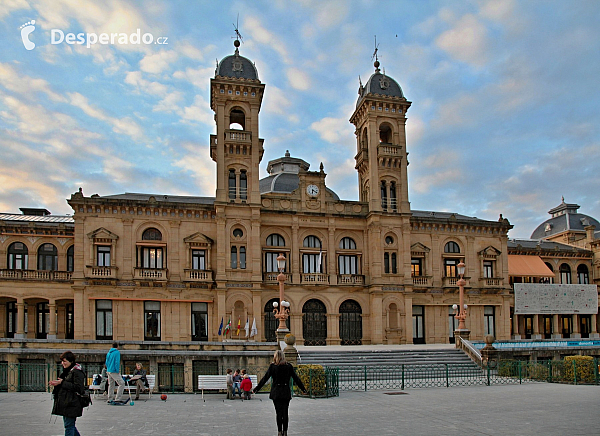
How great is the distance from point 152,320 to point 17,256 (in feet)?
42.2

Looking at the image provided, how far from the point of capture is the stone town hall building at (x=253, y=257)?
4100cm

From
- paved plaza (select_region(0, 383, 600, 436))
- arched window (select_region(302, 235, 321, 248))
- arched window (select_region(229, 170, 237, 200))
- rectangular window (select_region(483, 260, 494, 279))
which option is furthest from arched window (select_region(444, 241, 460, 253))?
paved plaza (select_region(0, 383, 600, 436))

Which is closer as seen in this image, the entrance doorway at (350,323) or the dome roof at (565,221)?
the entrance doorway at (350,323)

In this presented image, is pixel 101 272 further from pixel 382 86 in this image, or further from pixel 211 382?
pixel 382 86

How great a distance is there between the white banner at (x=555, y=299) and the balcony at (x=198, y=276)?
27662 millimetres

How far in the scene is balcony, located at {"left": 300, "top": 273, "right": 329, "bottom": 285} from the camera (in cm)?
4386

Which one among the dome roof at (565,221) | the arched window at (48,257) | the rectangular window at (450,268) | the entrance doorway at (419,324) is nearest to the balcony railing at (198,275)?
the arched window at (48,257)

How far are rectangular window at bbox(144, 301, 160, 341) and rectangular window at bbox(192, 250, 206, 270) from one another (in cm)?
384

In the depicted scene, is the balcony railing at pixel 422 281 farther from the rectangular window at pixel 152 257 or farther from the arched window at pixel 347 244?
the rectangular window at pixel 152 257

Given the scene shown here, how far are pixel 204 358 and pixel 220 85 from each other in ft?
76.8

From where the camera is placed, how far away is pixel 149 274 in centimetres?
Answer: 4100

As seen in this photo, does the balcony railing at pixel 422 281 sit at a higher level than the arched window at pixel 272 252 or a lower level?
lower

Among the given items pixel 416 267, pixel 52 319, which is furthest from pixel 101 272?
pixel 416 267

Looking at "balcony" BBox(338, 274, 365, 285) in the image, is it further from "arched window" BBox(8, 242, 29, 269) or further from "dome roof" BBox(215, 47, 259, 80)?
"arched window" BBox(8, 242, 29, 269)
